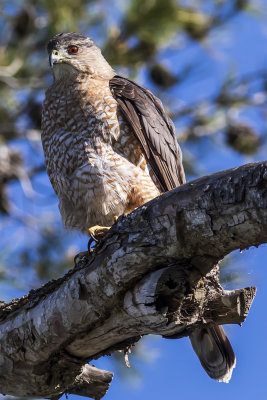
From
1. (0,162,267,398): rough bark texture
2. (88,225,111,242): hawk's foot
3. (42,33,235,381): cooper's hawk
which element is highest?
(42,33,235,381): cooper's hawk

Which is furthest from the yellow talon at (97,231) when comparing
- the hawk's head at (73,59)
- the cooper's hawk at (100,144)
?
the hawk's head at (73,59)

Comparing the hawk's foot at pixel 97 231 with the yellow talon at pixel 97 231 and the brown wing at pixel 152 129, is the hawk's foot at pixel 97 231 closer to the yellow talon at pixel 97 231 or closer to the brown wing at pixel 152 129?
the yellow talon at pixel 97 231

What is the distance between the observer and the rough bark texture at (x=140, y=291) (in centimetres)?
246

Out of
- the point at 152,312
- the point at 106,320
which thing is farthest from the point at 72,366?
the point at 152,312

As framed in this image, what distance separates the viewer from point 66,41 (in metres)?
4.84

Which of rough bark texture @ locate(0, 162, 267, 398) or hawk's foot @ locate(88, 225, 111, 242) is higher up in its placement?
hawk's foot @ locate(88, 225, 111, 242)

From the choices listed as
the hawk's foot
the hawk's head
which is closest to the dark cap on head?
the hawk's head

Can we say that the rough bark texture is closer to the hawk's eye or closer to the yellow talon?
the yellow talon

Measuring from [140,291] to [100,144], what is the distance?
1.56 metres

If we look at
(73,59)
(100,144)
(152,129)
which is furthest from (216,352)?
(73,59)

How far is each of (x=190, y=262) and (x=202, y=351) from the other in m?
1.06

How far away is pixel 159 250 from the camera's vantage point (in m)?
2.74

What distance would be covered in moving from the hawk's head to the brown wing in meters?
0.16

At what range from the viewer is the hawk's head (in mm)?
4680
